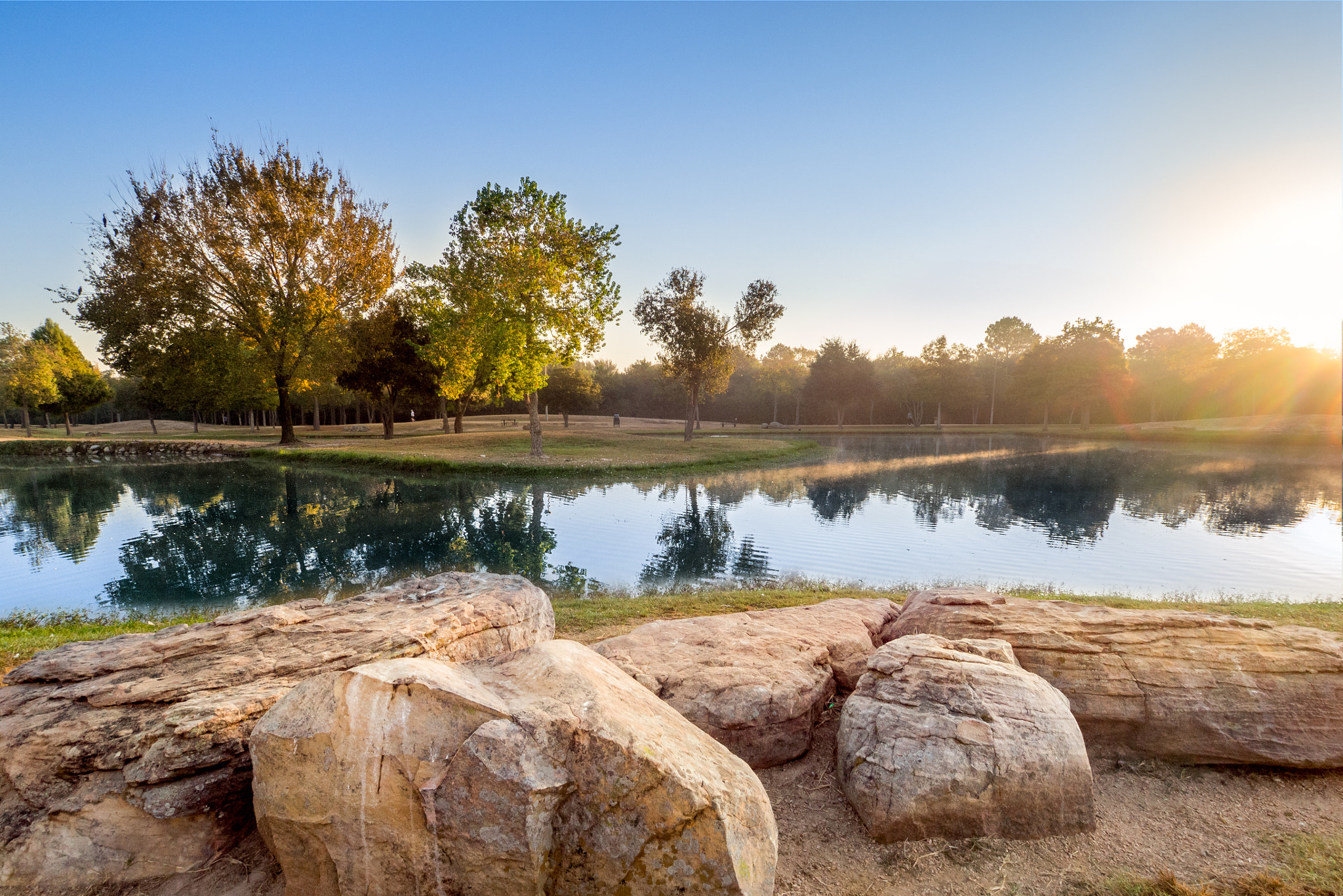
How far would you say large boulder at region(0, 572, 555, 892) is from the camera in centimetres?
302

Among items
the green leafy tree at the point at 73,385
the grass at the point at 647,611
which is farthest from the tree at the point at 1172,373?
the green leafy tree at the point at 73,385

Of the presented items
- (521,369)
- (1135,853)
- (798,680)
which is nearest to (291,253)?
(521,369)

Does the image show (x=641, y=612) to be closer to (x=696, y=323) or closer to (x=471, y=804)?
(x=471, y=804)

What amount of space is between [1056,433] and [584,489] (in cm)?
5447

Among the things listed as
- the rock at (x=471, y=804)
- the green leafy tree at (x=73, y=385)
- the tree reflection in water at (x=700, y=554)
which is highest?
the green leafy tree at (x=73, y=385)

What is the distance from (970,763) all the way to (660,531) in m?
12.2

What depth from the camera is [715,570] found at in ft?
38.7

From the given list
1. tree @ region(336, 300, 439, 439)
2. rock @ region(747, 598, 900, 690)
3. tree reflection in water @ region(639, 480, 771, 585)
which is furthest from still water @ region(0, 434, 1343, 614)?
tree @ region(336, 300, 439, 439)

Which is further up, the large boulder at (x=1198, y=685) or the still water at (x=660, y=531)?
the large boulder at (x=1198, y=685)

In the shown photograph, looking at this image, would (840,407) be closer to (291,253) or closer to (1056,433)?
(1056,433)

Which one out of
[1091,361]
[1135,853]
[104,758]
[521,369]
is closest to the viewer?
[104,758]

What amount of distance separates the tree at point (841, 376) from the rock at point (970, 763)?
201ft

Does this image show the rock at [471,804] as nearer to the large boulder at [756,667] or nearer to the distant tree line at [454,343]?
the large boulder at [756,667]

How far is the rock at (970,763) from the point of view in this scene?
360cm
